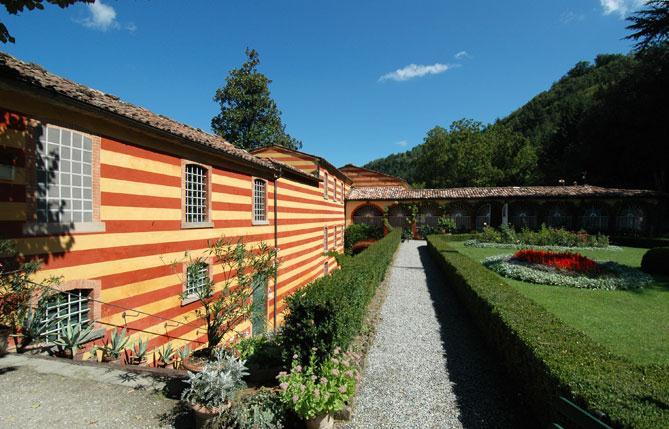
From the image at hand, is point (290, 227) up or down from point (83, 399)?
up

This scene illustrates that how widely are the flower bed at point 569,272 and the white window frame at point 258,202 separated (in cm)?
982

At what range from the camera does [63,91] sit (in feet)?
15.5

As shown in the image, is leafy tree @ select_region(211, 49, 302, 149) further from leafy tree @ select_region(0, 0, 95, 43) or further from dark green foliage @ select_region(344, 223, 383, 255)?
leafy tree @ select_region(0, 0, 95, 43)

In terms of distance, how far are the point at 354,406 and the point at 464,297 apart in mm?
6135

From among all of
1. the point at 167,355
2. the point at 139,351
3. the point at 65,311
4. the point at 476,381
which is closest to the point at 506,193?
the point at 476,381

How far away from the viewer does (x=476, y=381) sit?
594cm

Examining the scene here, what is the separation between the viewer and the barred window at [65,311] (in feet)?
16.1

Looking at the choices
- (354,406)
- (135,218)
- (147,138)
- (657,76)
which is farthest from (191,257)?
(657,76)

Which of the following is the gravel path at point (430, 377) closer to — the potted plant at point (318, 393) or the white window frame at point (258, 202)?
the potted plant at point (318, 393)

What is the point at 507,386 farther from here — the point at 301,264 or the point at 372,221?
the point at 372,221

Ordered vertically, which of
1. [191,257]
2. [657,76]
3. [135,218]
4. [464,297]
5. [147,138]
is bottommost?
[464,297]

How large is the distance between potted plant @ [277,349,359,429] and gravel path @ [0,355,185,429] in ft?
4.41

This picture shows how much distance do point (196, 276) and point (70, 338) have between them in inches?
108

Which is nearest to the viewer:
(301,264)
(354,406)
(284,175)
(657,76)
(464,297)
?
(354,406)
